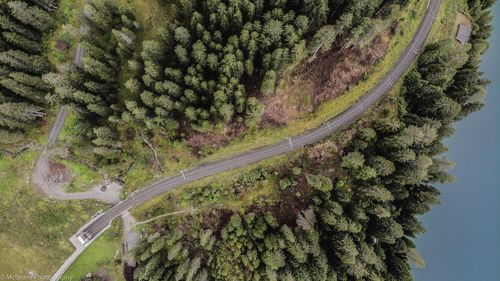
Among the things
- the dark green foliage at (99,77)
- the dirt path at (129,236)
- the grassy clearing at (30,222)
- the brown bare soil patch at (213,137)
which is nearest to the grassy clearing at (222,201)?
the dirt path at (129,236)

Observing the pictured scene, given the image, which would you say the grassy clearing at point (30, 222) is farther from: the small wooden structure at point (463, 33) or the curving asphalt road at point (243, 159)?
the small wooden structure at point (463, 33)

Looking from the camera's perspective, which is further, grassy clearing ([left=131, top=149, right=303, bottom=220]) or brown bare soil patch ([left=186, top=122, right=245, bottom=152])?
grassy clearing ([left=131, top=149, right=303, bottom=220])

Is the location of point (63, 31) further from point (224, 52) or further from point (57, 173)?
point (224, 52)

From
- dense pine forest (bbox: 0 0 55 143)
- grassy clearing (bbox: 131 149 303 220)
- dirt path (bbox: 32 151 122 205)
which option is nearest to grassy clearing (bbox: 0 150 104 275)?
dirt path (bbox: 32 151 122 205)

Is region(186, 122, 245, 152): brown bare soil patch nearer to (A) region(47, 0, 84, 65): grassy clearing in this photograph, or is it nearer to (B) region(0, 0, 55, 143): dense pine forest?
(A) region(47, 0, 84, 65): grassy clearing

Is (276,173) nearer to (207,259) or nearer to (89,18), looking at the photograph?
(207,259)

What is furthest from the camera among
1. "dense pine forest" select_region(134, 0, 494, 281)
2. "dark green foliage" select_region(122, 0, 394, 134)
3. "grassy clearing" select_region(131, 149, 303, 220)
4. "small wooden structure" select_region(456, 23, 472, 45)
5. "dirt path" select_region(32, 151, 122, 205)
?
"small wooden structure" select_region(456, 23, 472, 45)

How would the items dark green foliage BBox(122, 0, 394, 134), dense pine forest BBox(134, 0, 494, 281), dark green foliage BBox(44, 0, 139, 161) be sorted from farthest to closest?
1. dense pine forest BBox(134, 0, 494, 281)
2. dark green foliage BBox(44, 0, 139, 161)
3. dark green foliage BBox(122, 0, 394, 134)

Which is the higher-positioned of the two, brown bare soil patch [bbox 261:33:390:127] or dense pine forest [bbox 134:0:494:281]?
brown bare soil patch [bbox 261:33:390:127]
